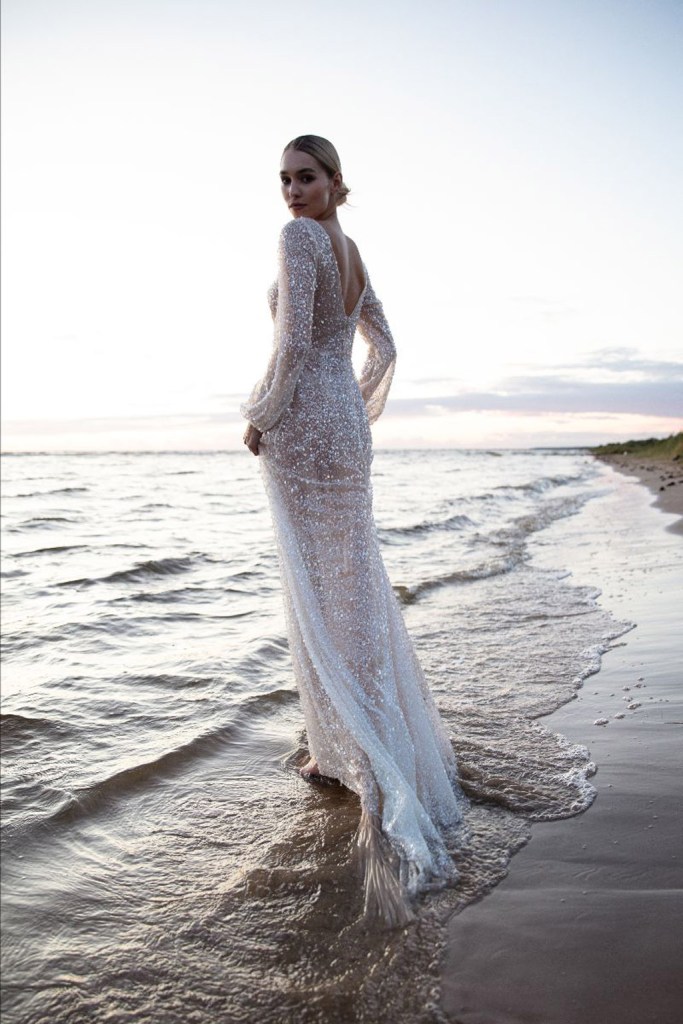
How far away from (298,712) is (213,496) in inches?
658

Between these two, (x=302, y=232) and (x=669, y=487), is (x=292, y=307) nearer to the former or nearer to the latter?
(x=302, y=232)

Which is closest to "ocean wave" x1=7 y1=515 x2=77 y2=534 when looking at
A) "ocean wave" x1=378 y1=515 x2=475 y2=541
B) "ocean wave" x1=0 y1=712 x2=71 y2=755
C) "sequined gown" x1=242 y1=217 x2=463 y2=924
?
"ocean wave" x1=378 y1=515 x2=475 y2=541

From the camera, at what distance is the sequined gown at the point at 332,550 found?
3.05 meters

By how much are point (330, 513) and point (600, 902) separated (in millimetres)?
1699

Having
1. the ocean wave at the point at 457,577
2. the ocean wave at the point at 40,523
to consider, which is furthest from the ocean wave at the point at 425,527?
the ocean wave at the point at 40,523

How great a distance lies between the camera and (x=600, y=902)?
2.48m

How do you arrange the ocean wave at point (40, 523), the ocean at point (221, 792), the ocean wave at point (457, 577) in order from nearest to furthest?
the ocean at point (221, 792), the ocean wave at point (457, 577), the ocean wave at point (40, 523)

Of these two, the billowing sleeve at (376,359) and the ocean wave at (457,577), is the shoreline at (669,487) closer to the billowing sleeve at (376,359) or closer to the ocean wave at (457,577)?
the ocean wave at (457,577)

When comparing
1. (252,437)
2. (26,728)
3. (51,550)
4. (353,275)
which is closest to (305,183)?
(353,275)

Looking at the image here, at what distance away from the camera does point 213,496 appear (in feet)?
69.5

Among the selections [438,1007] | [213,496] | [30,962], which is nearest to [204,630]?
[30,962]

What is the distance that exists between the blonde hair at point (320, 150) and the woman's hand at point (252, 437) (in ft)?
3.55

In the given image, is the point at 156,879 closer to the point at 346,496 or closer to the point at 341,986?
the point at 341,986

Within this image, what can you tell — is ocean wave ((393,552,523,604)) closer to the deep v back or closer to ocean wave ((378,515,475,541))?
ocean wave ((378,515,475,541))
